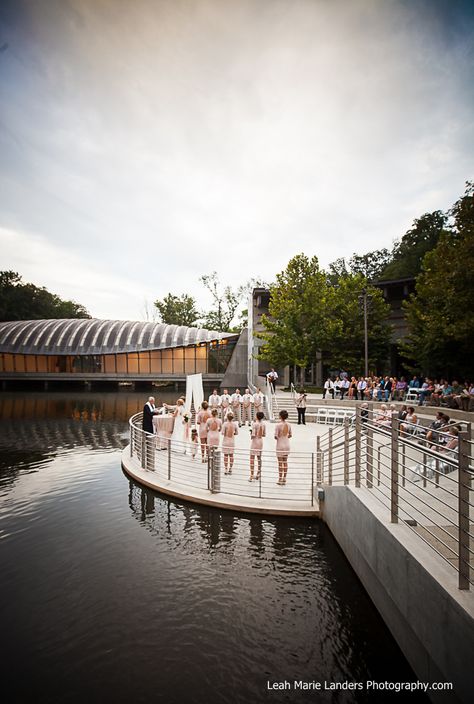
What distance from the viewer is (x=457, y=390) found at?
1839 cm

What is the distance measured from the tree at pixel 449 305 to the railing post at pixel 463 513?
17191 mm

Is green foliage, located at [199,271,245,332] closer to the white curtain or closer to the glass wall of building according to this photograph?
the glass wall of building

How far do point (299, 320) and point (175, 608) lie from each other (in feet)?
85.4

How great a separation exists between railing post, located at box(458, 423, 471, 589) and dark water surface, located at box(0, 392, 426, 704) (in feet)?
5.55

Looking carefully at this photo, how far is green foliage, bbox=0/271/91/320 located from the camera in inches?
2613

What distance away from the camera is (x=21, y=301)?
227 ft

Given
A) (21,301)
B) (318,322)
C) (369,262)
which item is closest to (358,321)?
(318,322)

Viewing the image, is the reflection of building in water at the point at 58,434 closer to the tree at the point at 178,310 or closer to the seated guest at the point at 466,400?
the seated guest at the point at 466,400

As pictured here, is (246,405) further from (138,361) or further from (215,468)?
(138,361)

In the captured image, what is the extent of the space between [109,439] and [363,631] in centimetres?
1471

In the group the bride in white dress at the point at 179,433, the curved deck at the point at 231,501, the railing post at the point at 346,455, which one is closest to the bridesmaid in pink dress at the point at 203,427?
the bride in white dress at the point at 179,433

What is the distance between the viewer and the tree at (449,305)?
17.6m

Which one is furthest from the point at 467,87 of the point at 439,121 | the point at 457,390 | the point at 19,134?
the point at 19,134

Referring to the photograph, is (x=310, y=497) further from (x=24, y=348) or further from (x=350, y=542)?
(x=24, y=348)
